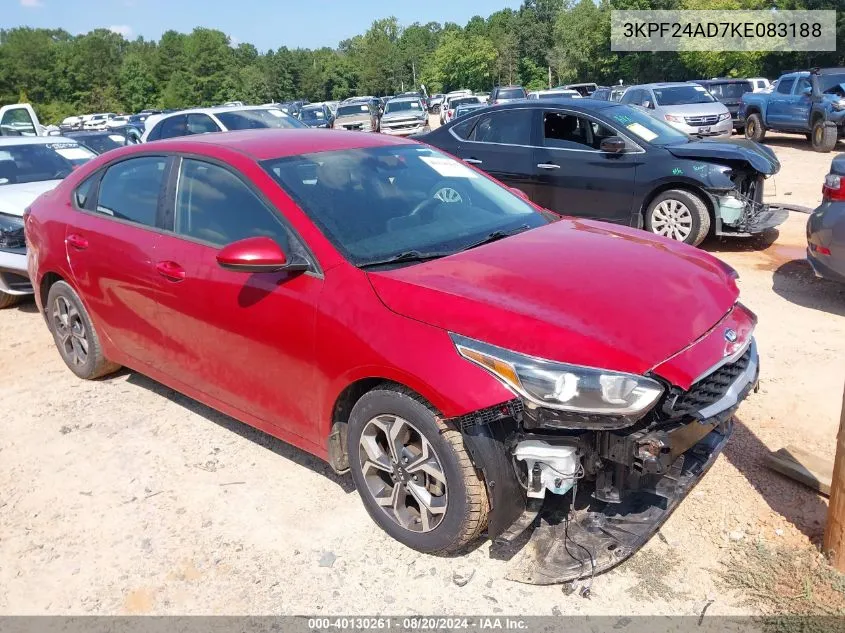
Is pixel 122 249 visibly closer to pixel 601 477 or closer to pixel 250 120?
pixel 601 477

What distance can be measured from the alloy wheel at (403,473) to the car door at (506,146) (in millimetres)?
5781

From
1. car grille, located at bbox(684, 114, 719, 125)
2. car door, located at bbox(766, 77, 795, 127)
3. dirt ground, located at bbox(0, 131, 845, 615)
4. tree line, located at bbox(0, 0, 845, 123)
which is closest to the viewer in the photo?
dirt ground, located at bbox(0, 131, 845, 615)

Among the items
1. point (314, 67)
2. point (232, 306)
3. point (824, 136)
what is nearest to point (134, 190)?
point (232, 306)

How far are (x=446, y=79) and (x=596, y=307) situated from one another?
91328 mm

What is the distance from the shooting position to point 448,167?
13.8 ft

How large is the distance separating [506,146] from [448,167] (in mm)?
4529

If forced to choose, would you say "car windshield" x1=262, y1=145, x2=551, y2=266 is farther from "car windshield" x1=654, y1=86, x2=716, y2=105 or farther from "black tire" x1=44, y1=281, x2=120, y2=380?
"car windshield" x1=654, y1=86, x2=716, y2=105

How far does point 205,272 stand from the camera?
11.9 feet

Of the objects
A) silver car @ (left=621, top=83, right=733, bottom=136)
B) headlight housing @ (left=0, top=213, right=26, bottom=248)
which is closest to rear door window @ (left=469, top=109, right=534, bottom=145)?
headlight housing @ (left=0, top=213, right=26, bottom=248)

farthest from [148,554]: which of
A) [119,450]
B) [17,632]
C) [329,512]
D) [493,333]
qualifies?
[493,333]

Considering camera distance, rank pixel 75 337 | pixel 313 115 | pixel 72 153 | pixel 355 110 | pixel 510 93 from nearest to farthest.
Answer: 1. pixel 75 337
2. pixel 72 153
3. pixel 510 93
4. pixel 355 110
5. pixel 313 115

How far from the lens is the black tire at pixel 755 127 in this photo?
63.3 ft

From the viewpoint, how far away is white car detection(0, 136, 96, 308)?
6.78 m

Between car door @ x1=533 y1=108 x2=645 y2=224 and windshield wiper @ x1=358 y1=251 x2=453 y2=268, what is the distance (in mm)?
5108
